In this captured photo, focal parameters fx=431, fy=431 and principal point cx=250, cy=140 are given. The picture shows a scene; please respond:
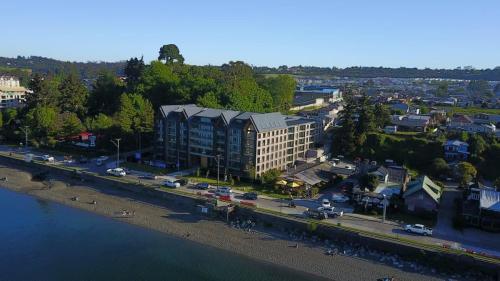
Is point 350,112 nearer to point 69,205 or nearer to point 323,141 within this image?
point 323,141

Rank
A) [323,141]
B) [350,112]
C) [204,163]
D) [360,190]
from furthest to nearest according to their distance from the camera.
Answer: [323,141] → [350,112] → [204,163] → [360,190]

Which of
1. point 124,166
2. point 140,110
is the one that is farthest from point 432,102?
point 124,166

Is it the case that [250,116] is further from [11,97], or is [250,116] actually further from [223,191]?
[11,97]

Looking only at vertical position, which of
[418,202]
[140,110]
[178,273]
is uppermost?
[140,110]

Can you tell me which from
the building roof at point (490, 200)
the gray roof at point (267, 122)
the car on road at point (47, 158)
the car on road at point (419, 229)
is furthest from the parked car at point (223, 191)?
the car on road at point (47, 158)

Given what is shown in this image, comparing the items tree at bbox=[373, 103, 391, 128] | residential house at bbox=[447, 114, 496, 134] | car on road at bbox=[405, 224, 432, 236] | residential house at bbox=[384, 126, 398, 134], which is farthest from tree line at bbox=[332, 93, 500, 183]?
car on road at bbox=[405, 224, 432, 236]

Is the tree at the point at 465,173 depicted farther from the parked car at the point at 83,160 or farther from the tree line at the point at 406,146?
the parked car at the point at 83,160

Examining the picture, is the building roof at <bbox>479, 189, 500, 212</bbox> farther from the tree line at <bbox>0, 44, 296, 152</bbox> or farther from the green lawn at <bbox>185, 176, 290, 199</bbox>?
the tree line at <bbox>0, 44, 296, 152</bbox>
